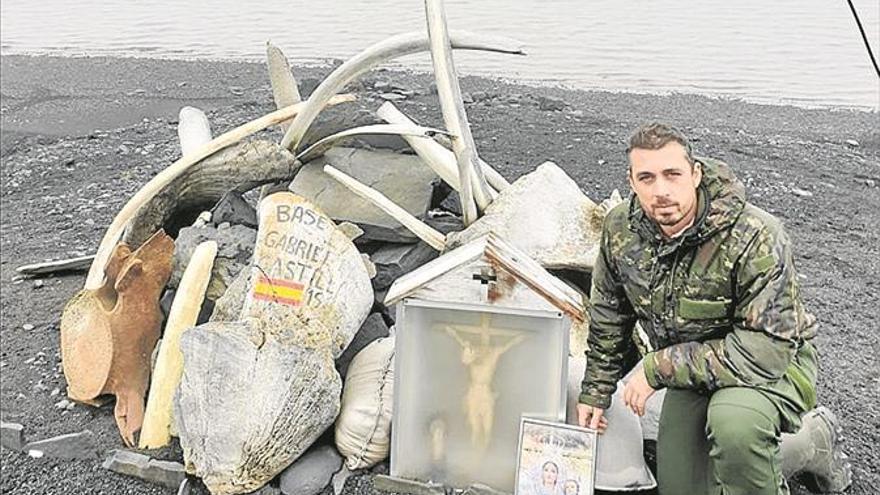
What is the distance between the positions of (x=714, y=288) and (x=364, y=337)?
1526 millimetres

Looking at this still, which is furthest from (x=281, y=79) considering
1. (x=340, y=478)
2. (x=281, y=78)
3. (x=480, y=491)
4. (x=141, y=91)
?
(x=141, y=91)

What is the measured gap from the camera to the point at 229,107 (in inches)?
419

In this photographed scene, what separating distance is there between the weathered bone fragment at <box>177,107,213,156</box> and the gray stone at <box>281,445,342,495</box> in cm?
196

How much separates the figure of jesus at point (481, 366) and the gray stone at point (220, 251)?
1265 mm

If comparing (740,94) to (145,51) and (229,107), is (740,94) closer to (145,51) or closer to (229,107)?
(229,107)

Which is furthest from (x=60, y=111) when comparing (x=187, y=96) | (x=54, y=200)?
(x=54, y=200)

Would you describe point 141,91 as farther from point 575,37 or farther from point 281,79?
A: point 281,79

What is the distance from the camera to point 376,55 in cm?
386

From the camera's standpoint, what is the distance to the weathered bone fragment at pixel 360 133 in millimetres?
3566

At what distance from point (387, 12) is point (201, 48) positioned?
3.62 m

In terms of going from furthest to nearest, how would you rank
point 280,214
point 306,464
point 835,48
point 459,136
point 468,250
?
1. point 835,48
2. point 459,136
3. point 280,214
4. point 306,464
5. point 468,250

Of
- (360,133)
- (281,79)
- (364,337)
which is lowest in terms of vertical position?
(364,337)

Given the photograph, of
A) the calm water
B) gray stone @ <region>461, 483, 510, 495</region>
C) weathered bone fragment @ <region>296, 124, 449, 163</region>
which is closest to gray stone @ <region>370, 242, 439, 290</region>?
weathered bone fragment @ <region>296, 124, 449, 163</region>

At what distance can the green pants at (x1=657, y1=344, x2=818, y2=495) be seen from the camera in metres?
2.30
